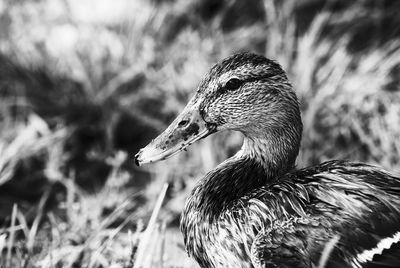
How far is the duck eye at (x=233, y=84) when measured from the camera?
2844 millimetres

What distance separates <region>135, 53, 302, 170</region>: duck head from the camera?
9.20 ft

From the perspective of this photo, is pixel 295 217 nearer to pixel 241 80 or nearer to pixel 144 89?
pixel 241 80

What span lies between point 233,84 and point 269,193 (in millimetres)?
473

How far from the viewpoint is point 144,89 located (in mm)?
4445

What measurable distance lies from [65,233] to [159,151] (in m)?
0.62

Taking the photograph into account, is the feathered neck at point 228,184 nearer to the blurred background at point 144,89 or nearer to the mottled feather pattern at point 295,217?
the mottled feather pattern at point 295,217

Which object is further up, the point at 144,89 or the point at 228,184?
the point at 144,89

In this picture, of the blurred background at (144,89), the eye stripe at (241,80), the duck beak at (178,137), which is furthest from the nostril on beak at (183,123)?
the blurred background at (144,89)

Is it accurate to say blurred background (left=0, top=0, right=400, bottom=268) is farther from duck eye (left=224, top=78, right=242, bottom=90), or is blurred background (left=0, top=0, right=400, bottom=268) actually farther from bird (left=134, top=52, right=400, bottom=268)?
duck eye (left=224, top=78, right=242, bottom=90)

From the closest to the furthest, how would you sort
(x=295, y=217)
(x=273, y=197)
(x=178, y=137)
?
1. (x=295, y=217)
2. (x=273, y=197)
3. (x=178, y=137)

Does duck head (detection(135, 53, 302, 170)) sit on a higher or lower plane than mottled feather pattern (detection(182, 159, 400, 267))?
higher

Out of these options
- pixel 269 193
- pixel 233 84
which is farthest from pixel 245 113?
pixel 269 193

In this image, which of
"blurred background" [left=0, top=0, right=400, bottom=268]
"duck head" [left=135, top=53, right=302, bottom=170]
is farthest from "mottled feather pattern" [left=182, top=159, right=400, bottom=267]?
"blurred background" [left=0, top=0, right=400, bottom=268]

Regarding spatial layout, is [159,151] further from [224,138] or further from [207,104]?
[224,138]
